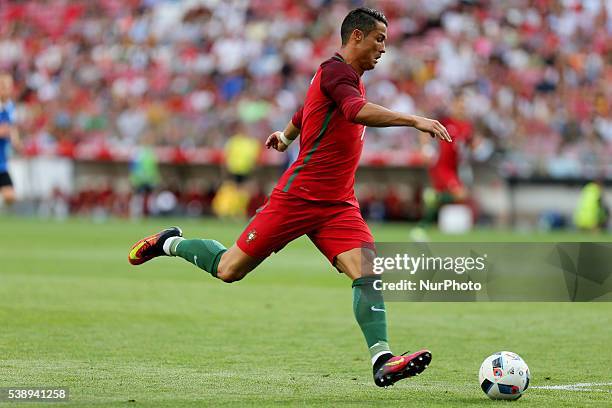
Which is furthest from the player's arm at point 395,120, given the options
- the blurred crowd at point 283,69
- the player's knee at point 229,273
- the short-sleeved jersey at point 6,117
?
the blurred crowd at point 283,69

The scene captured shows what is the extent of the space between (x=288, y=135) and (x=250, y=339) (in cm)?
232

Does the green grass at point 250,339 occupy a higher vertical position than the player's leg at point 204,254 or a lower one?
lower

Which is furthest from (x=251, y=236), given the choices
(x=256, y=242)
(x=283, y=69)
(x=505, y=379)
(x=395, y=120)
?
(x=283, y=69)

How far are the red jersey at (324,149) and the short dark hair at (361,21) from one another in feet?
0.58

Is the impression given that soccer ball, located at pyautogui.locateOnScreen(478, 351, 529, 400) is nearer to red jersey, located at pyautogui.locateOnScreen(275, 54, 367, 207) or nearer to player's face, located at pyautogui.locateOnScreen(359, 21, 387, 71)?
red jersey, located at pyautogui.locateOnScreen(275, 54, 367, 207)

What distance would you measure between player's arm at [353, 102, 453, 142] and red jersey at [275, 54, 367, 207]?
422mm

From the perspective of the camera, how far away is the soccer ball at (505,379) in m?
7.19

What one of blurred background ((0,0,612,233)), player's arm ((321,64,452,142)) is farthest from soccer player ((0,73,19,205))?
player's arm ((321,64,452,142))

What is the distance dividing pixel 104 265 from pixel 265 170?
17311 mm

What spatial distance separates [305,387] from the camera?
7668mm

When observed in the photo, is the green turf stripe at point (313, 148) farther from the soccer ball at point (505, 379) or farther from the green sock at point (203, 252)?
the soccer ball at point (505, 379)

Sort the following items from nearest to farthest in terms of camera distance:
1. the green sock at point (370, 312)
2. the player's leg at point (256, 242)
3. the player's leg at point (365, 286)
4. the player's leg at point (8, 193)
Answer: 1. the player's leg at point (365, 286)
2. the green sock at point (370, 312)
3. the player's leg at point (256, 242)
4. the player's leg at point (8, 193)

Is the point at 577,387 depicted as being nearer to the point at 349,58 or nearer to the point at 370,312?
the point at 370,312

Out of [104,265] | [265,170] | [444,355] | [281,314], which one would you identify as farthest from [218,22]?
[444,355]
